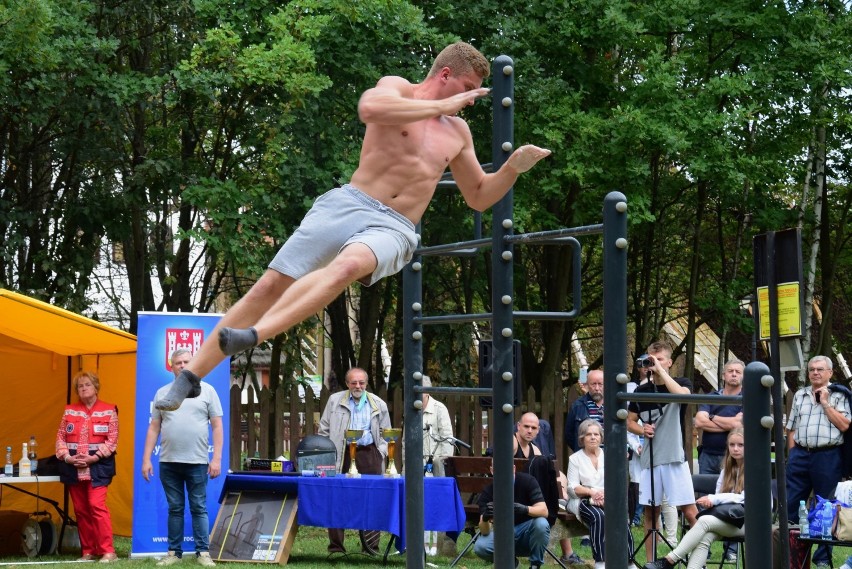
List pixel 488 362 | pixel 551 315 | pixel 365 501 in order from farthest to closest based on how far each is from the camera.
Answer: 1. pixel 365 501
2. pixel 488 362
3. pixel 551 315

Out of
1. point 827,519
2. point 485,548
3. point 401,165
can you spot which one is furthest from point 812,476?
point 401,165

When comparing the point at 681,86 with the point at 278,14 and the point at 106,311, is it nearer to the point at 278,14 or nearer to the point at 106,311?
the point at 278,14

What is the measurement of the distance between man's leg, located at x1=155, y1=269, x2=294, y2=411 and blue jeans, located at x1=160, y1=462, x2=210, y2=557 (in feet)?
18.9

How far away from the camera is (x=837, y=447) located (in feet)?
29.8

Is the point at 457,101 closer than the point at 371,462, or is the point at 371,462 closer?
the point at 457,101

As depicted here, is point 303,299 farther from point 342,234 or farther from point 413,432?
point 413,432

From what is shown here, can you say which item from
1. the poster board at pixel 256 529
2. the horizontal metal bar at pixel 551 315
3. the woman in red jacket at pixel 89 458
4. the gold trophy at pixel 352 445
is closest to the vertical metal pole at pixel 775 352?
the horizontal metal bar at pixel 551 315

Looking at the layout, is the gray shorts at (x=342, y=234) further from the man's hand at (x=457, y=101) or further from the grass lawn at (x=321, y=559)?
the grass lawn at (x=321, y=559)

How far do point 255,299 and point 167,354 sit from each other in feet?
20.5

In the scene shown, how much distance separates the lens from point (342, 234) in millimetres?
4410

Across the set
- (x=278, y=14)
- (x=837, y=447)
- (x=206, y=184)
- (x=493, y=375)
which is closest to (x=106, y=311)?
(x=206, y=184)

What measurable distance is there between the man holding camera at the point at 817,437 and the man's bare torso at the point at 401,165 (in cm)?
525

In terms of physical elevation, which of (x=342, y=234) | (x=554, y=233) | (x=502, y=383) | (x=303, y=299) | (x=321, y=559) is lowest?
(x=321, y=559)

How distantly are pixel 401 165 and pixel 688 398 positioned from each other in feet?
4.52
